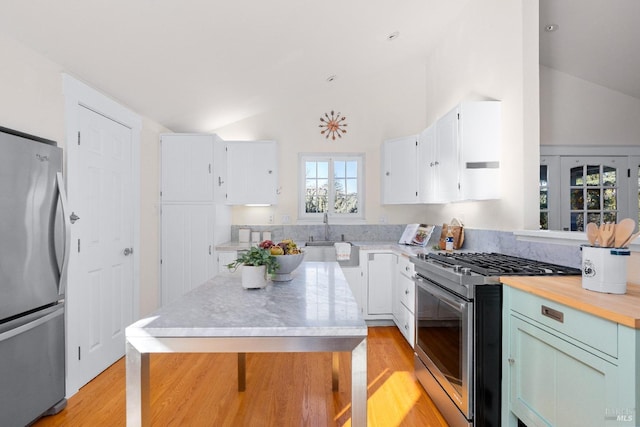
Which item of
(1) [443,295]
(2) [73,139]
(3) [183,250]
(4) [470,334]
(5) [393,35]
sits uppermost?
(5) [393,35]

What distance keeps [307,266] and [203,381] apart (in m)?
1.25

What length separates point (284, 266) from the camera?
5.58 ft

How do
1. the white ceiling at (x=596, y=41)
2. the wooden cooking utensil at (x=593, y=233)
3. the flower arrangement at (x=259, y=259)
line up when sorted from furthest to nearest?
the white ceiling at (x=596, y=41), the flower arrangement at (x=259, y=259), the wooden cooking utensil at (x=593, y=233)

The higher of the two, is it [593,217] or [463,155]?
[463,155]

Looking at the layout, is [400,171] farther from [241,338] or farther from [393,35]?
[241,338]

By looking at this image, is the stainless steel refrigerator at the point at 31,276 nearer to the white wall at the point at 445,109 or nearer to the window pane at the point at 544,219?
the white wall at the point at 445,109

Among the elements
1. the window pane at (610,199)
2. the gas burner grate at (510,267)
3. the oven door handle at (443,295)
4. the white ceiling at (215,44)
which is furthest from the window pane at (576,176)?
the oven door handle at (443,295)

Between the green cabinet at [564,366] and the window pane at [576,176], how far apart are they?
3.36m

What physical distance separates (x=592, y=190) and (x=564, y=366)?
12.4ft

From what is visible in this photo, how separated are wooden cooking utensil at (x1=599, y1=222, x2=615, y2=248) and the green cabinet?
35cm

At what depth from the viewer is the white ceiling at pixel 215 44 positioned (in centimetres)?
201

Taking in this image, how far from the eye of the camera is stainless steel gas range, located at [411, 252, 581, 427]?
5.59 feet

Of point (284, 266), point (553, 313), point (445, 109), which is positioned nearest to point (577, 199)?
point (445, 109)

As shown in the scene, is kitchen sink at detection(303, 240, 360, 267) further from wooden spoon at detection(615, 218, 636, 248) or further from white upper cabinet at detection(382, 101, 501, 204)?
wooden spoon at detection(615, 218, 636, 248)
